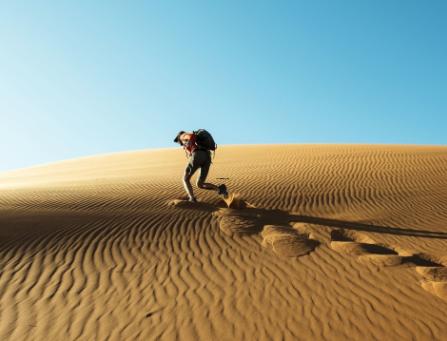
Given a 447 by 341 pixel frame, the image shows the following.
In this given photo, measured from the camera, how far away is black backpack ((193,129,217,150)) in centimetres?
1002

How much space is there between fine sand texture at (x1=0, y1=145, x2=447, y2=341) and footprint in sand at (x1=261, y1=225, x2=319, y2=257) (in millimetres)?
35

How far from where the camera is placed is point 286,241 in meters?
7.43

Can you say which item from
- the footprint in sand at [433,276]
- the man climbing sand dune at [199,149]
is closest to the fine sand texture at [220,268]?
the footprint in sand at [433,276]

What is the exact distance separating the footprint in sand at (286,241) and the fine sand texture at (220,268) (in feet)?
0.11

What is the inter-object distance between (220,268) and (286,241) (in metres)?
1.58

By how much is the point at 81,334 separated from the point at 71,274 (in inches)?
66.2

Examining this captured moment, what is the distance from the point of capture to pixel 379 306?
5.05 m

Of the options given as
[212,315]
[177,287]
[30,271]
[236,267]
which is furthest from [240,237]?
[30,271]

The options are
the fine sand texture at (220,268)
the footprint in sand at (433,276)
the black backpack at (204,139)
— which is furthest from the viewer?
the black backpack at (204,139)

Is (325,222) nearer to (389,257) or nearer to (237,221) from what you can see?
(237,221)

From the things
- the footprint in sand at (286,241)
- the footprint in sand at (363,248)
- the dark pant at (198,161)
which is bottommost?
the footprint in sand at (363,248)

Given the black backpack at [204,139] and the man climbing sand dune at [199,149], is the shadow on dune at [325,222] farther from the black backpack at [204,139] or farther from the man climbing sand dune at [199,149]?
the black backpack at [204,139]

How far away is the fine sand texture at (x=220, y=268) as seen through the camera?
15.2ft

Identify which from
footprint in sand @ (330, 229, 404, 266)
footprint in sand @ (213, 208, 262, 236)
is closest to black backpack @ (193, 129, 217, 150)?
footprint in sand @ (213, 208, 262, 236)
